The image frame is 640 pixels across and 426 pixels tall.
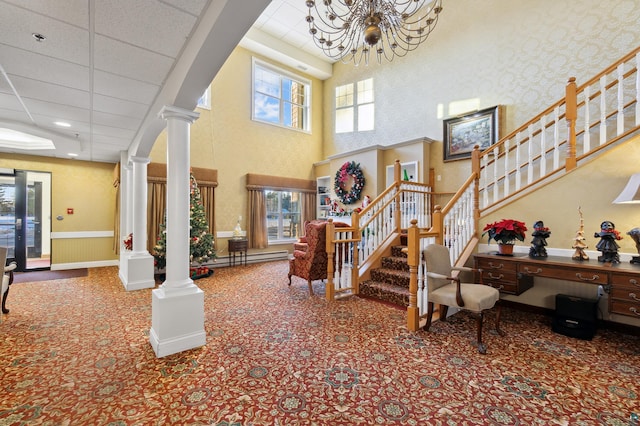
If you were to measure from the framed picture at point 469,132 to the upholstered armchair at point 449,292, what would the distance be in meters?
3.33

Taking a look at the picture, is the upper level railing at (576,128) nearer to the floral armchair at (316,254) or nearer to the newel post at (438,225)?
the newel post at (438,225)

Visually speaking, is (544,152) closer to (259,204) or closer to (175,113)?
(175,113)

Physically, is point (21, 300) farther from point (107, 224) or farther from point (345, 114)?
point (345, 114)

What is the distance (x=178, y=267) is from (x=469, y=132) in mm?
5956

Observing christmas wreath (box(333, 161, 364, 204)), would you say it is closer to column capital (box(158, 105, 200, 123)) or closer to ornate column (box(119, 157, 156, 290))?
ornate column (box(119, 157, 156, 290))

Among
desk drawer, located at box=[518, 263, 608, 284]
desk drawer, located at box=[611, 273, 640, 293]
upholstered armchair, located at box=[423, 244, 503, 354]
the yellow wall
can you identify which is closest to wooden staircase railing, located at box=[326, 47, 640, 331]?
upholstered armchair, located at box=[423, 244, 503, 354]

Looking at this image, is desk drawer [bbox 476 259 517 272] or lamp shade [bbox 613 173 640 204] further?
desk drawer [bbox 476 259 517 272]

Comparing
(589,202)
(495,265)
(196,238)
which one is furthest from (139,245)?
(589,202)

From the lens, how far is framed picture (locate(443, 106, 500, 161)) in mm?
5539

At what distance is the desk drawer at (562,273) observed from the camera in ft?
8.80

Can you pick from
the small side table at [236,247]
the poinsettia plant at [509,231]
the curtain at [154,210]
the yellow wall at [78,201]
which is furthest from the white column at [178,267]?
the yellow wall at [78,201]

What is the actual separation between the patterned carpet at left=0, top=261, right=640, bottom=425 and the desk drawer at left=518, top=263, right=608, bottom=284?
0.65 meters

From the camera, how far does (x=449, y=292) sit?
115 inches

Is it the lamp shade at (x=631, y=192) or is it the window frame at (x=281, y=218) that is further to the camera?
the window frame at (x=281, y=218)
